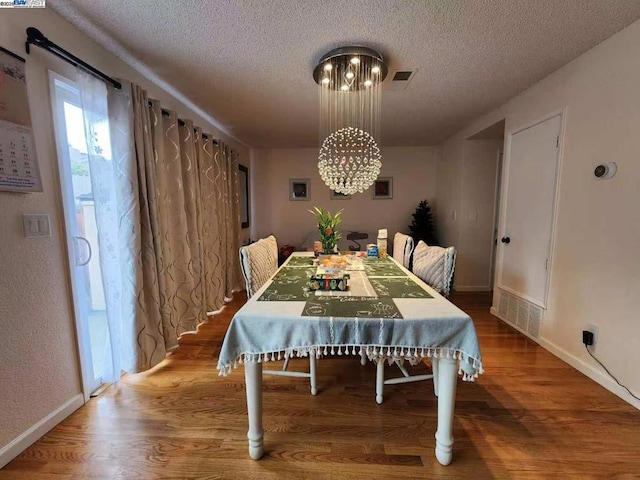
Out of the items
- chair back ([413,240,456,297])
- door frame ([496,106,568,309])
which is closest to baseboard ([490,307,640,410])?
door frame ([496,106,568,309])

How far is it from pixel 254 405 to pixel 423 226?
3.87m

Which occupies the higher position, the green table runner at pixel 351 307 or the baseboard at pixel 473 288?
the green table runner at pixel 351 307

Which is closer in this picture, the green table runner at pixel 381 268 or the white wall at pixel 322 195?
the green table runner at pixel 381 268

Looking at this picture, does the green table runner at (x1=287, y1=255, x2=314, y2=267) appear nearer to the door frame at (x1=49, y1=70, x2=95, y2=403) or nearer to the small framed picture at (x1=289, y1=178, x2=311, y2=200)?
the door frame at (x1=49, y1=70, x2=95, y2=403)

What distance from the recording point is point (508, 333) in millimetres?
2549

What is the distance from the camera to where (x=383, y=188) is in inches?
187

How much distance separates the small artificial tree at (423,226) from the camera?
174 inches

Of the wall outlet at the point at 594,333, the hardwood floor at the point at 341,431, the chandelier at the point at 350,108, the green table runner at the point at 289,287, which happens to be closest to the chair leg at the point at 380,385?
the hardwood floor at the point at 341,431

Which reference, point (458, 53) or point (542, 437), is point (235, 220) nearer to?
point (458, 53)

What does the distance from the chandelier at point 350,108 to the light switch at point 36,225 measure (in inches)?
69.6

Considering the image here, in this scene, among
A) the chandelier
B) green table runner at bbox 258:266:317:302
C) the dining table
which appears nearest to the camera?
the dining table

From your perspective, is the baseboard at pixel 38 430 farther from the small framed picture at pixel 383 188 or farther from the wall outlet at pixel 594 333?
the small framed picture at pixel 383 188

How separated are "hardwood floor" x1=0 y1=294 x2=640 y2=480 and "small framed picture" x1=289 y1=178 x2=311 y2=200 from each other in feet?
11.0

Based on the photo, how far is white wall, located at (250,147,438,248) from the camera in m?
4.69
